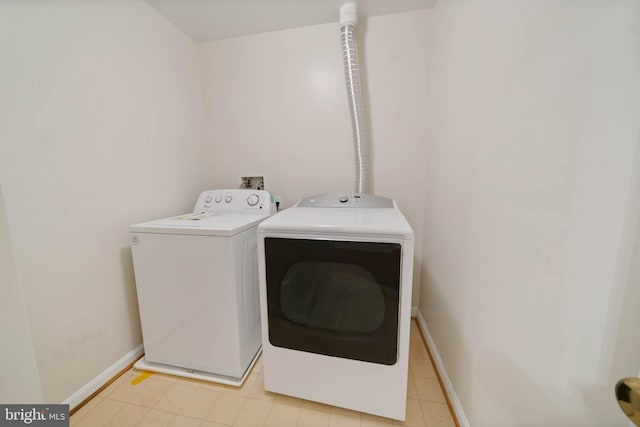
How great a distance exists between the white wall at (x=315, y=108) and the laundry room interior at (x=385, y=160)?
1cm

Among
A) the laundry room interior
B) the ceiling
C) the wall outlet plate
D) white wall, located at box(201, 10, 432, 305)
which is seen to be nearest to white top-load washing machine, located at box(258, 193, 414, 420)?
the laundry room interior

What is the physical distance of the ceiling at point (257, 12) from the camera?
137cm

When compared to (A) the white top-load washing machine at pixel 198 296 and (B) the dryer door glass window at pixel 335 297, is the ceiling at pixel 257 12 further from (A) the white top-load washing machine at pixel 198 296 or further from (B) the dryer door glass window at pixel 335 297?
(B) the dryer door glass window at pixel 335 297

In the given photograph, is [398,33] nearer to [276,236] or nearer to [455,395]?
[276,236]

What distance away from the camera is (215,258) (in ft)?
3.54

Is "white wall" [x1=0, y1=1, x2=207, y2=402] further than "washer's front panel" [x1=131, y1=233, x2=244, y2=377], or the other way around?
"washer's front panel" [x1=131, y1=233, x2=244, y2=377]

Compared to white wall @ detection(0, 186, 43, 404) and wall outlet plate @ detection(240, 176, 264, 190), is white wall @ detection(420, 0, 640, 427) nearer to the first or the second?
white wall @ detection(0, 186, 43, 404)

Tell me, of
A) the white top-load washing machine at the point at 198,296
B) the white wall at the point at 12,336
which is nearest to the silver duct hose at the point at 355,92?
the white top-load washing machine at the point at 198,296

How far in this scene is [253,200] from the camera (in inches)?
58.6

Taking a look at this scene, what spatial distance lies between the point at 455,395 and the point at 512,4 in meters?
1.53

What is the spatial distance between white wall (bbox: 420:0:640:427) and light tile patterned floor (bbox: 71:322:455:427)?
0.23 m

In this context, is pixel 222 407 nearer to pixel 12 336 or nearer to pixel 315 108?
pixel 12 336

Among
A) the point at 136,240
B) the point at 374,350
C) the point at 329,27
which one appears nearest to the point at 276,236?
the point at 374,350

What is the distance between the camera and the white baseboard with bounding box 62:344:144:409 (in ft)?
3.39
